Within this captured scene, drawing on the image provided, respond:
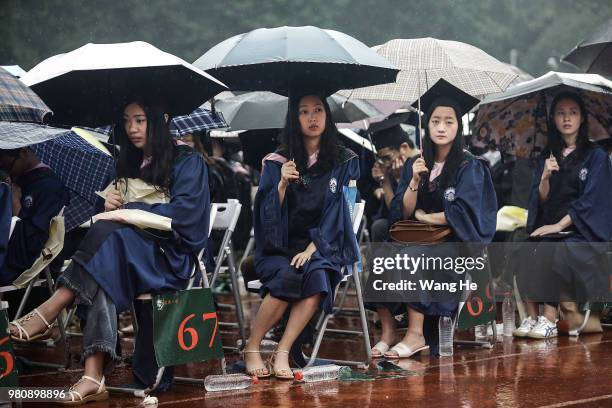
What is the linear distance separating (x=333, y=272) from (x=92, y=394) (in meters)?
1.72

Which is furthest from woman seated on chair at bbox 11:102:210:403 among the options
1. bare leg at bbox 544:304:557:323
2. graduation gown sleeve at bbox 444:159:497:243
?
bare leg at bbox 544:304:557:323

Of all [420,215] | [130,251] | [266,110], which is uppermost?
[266,110]

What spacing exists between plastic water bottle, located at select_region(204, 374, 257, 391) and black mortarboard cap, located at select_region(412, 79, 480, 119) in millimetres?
2626

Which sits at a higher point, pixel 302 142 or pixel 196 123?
pixel 196 123

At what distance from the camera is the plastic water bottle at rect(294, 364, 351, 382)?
6516 millimetres

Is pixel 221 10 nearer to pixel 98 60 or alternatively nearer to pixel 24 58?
pixel 24 58

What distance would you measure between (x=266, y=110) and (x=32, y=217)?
2385 millimetres

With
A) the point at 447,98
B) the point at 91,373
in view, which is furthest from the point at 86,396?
the point at 447,98

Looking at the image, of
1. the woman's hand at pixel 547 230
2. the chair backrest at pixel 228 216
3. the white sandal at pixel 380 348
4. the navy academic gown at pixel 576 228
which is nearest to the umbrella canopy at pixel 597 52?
the navy academic gown at pixel 576 228

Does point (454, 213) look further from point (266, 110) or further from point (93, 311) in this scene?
point (93, 311)

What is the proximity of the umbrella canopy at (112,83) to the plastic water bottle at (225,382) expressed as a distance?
166 centimetres

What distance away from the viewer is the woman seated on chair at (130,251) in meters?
5.81

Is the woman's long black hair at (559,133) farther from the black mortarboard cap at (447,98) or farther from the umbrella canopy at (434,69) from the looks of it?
the black mortarboard cap at (447,98)

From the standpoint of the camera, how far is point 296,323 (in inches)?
261
